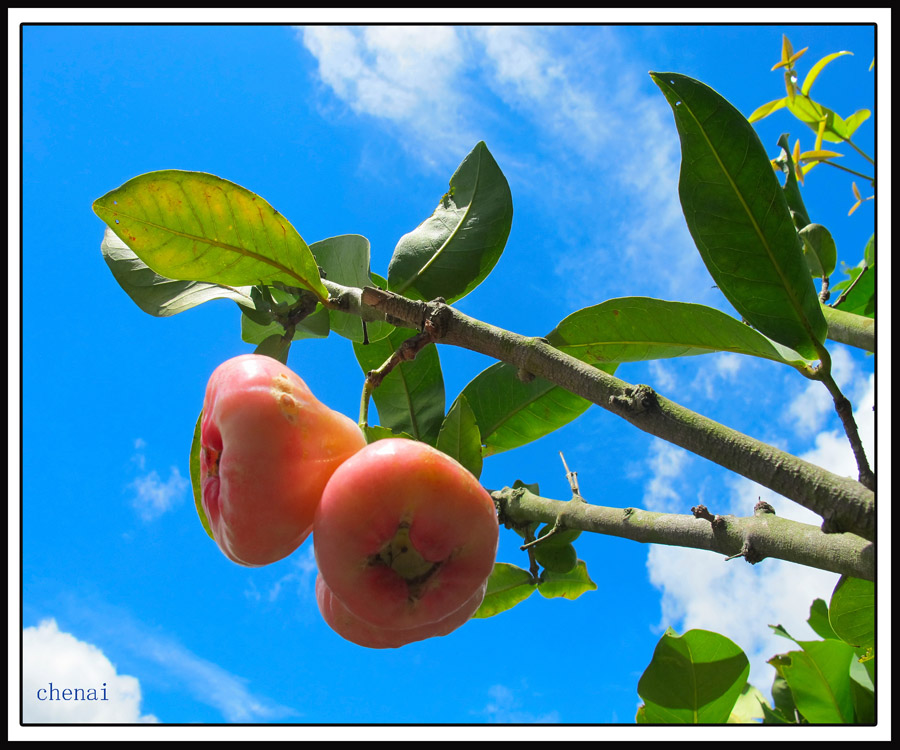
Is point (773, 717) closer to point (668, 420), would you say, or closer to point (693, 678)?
point (693, 678)

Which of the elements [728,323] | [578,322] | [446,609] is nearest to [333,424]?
[446,609]

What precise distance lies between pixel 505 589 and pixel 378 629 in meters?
0.94

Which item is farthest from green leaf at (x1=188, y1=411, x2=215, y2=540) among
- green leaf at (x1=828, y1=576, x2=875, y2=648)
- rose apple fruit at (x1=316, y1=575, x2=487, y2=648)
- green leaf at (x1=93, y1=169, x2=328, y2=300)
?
green leaf at (x1=828, y1=576, x2=875, y2=648)

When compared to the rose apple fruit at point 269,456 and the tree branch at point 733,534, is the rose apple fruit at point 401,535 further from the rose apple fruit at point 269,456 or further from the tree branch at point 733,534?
the tree branch at point 733,534

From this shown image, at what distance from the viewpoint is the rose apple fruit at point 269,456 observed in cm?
99

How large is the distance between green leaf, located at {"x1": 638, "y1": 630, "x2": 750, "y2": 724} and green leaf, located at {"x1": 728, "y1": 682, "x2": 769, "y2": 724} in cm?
93

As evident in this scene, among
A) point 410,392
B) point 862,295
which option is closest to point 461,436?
point 410,392

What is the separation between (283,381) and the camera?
1053mm

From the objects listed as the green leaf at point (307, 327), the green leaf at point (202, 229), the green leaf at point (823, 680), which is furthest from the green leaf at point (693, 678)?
the green leaf at point (202, 229)

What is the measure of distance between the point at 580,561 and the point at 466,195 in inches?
43.7

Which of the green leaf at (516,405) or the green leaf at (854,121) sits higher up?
the green leaf at (854,121)

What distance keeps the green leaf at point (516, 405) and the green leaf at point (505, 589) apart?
427 mm

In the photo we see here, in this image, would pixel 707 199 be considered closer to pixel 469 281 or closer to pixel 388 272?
pixel 469 281

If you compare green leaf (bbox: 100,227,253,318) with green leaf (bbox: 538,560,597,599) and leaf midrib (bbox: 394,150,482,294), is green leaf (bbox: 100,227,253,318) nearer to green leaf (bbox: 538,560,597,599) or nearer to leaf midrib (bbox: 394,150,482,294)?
leaf midrib (bbox: 394,150,482,294)
